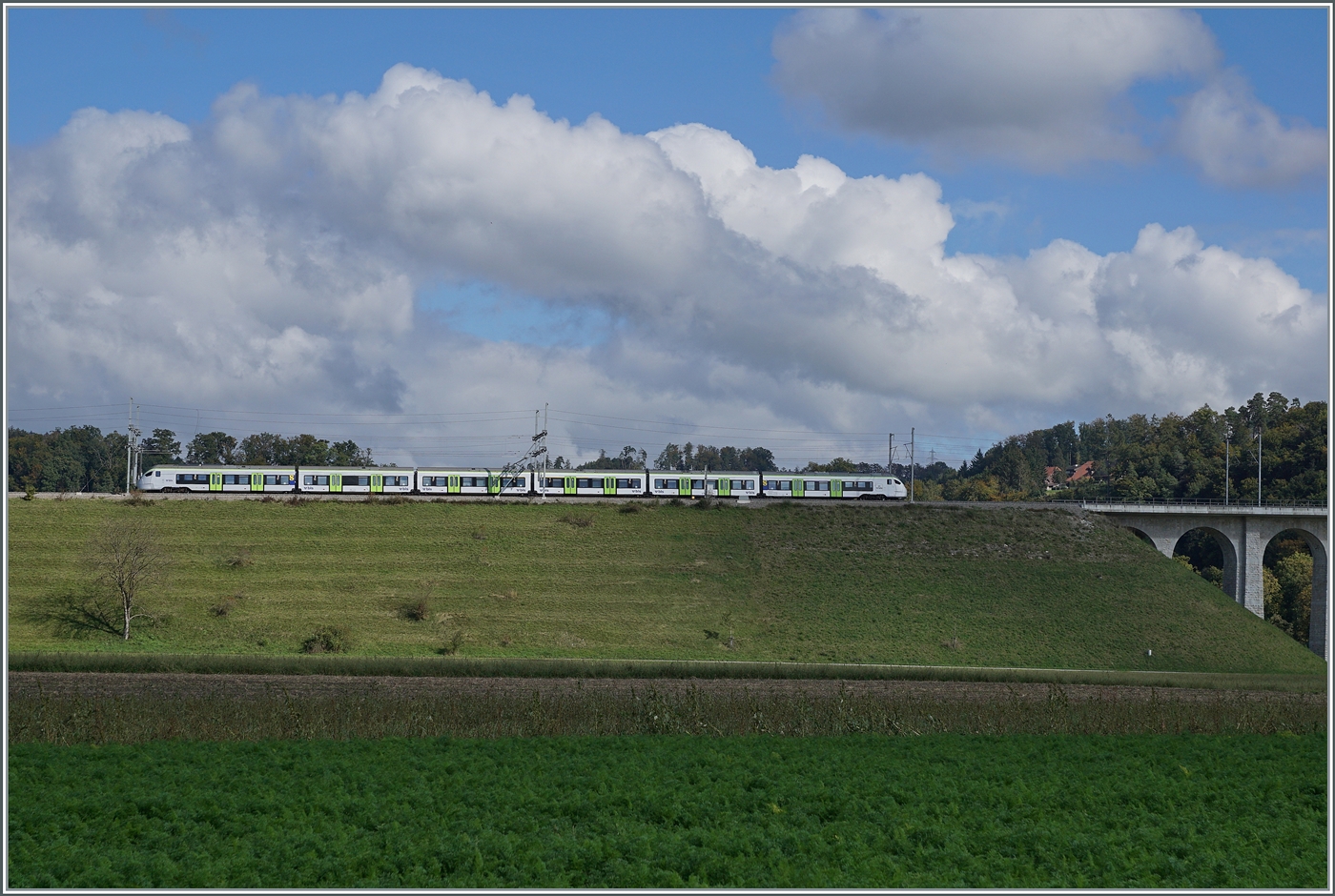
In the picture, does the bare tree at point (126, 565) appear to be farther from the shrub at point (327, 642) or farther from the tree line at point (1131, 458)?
the tree line at point (1131, 458)

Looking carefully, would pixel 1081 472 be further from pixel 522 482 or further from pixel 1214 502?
pixel 522 482

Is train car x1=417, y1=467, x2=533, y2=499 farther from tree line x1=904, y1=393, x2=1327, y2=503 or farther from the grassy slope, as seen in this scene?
tree line x1=904, y1=393, x2=1327, y2=503

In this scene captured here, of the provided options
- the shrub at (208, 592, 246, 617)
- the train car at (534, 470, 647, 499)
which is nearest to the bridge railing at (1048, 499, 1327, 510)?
the train car at (534, 470, 647, 499)

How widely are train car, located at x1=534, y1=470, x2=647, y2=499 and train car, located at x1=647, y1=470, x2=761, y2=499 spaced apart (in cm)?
120

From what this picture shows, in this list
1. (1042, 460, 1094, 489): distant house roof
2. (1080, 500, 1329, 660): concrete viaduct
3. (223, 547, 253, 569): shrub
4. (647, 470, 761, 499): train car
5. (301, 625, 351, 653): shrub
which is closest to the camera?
(301, 625, 351, 653): shrub

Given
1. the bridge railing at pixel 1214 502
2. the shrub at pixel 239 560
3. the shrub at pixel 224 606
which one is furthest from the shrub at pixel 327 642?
the bridge railing at pixel 1214 502

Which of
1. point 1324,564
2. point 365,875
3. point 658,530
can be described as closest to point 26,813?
point 365,875

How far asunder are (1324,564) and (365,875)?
68.5 meters

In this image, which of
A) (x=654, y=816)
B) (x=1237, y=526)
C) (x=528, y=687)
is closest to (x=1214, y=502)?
(x=1237, y=526)

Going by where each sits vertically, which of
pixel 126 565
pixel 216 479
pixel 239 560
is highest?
pixel 216 479

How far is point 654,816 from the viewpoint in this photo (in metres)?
15.8

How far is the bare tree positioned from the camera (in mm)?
42906

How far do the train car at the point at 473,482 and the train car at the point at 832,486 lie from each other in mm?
17819

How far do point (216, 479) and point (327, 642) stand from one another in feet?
113
